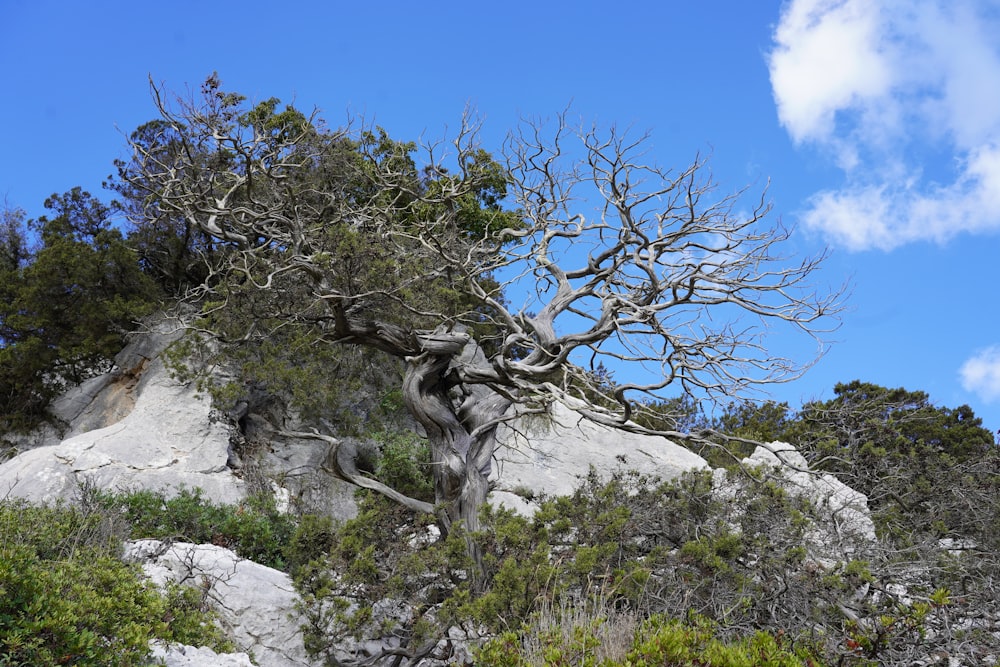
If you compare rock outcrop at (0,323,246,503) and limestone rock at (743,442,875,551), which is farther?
rock outcrop at (0,323,246,503)

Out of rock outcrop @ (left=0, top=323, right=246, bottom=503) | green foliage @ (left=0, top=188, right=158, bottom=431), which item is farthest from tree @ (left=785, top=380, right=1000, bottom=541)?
green foliage @ (left=0, top=188, right=158, bottom=431)

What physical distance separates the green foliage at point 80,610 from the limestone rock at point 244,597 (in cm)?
75

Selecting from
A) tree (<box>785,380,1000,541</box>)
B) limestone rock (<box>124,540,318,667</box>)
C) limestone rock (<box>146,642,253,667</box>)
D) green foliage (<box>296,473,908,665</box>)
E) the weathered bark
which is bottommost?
limestone rock (<box>146,642,253,667</box>)

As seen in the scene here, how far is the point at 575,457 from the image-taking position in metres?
15.0

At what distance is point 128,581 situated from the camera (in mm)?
6227

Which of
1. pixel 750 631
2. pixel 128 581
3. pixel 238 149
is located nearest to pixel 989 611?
pixel 750 631

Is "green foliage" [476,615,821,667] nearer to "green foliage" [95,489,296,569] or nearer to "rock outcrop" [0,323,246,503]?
"green foliage" [95,489,296,569]

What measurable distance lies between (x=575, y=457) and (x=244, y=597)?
7769mm

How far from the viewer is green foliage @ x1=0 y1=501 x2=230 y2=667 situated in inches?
182

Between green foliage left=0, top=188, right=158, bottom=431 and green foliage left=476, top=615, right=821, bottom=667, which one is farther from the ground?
green foliage left=0, top=188, right=158, bottom=431

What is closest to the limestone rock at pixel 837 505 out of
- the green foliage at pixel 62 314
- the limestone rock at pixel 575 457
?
the limestone rock at pixel 575 457

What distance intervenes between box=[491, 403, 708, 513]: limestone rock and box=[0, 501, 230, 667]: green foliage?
7652mm

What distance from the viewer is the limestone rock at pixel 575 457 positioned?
14.4 m

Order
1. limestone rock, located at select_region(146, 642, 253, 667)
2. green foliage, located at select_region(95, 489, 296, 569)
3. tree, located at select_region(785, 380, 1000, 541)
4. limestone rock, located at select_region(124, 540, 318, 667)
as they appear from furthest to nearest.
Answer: green foliage, located at select_region(95, 489, 296, 569) < tree, located at select_region(785, 380, 1000, 541) < limestone rock, located at select_region(124, 540, 318, 667) < limestone rock, located at select_region(146, 642, 253, 667)
